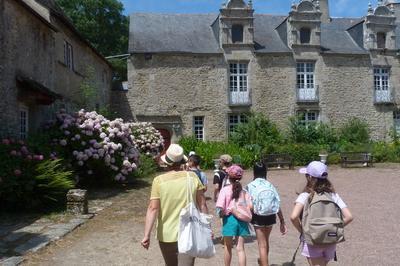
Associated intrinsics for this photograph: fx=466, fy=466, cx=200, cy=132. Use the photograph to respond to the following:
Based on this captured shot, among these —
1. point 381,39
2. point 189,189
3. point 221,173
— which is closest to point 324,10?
point 381,39

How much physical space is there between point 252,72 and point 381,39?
8679 millimetres

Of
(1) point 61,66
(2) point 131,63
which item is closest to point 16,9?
(1) point 61,66

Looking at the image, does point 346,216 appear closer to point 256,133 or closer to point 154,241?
point 154,241

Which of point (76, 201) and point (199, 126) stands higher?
point (199, 126)

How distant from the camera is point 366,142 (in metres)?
26.4

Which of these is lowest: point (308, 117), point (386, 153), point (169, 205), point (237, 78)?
point (386, 153)

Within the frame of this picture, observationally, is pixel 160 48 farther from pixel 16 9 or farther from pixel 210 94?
pixel 16 9

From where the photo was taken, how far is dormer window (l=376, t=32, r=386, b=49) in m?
28.3

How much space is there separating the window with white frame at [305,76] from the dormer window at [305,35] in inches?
55.0

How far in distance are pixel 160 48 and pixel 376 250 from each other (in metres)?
20.8

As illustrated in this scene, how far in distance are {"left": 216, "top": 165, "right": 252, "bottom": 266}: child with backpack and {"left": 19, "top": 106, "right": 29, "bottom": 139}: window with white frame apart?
8304mm

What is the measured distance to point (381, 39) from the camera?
28484mm

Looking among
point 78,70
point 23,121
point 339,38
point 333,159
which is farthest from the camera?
point 339,38

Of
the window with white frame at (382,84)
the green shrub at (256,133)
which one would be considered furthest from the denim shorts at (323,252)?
the window with white frame at (382,84)
